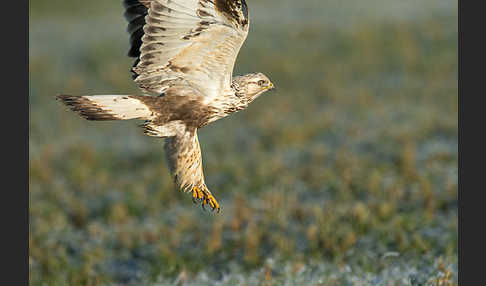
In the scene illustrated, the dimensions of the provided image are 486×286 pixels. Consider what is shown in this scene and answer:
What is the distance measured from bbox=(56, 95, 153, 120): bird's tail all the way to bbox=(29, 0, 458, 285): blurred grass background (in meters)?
2.47

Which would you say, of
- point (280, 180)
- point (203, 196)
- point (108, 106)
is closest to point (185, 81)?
point (108, 106)

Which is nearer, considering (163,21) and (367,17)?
(163,21)

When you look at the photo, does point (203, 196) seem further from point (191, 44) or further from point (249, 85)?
point (191, 44)

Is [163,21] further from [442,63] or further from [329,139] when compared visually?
[442,63]

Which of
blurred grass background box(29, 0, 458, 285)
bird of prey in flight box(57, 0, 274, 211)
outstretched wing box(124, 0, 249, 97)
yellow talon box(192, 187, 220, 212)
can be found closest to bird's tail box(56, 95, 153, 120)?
bird of prey in flight box(57, 0, 274, 211)

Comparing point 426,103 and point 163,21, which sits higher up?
point 163,21

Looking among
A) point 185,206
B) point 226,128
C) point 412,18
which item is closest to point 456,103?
point 226,128

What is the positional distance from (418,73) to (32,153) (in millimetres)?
12320

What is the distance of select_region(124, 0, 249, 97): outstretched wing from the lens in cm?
444

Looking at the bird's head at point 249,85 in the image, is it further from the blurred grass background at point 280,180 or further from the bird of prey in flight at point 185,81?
the blurred grass background at point 280,180

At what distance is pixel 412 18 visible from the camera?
23.0 metres

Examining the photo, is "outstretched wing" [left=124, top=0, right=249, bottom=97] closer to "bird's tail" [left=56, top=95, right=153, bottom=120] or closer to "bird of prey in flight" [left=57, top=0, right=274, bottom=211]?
"bird of prey in flight" [left=57, top=0, right=274, bottom=211]

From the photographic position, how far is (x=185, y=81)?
482cm

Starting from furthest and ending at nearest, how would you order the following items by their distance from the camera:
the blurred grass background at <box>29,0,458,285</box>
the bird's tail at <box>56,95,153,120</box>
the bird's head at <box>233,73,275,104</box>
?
the blurred grass background at <box>29,0,458,285</box> → the bird's head at <box>233,73,275,104</box> → the bird's tail at <box>56,95,153,120</box>
